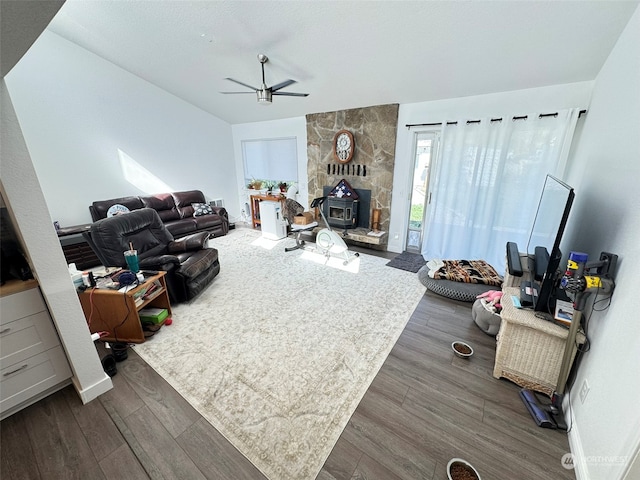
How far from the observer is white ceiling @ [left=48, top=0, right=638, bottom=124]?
2.14 metres

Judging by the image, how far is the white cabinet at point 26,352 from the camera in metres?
1.56

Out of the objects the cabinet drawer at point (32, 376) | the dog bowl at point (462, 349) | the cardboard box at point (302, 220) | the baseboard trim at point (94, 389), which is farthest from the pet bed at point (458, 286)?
the cabinet drawer at point (32, 376)

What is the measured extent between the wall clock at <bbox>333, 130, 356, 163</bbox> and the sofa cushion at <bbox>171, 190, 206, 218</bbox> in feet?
10.6

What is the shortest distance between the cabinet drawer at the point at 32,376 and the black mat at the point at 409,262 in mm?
3707

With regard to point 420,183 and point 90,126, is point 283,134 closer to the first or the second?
point 420,183

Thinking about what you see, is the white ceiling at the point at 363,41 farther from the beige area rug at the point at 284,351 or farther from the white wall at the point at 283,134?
the beige area rug at the point at 284,351

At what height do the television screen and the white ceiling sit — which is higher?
the white ceiling

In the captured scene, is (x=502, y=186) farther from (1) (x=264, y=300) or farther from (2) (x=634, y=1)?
(1) (x=264, y=300)

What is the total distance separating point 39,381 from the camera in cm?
171

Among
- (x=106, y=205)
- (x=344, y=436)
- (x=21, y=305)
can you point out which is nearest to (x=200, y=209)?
(x=106, y=205)

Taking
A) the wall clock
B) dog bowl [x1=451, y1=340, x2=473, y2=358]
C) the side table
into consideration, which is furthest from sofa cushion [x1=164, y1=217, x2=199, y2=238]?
dog bowl [x1=451, y1=340, x2=473, y2=358]

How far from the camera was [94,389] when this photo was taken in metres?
1.76

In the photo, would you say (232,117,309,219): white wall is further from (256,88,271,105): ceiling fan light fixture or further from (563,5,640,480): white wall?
(563,5,640,480): white wall

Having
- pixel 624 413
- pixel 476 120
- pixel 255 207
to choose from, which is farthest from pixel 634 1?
pixel 255 207
